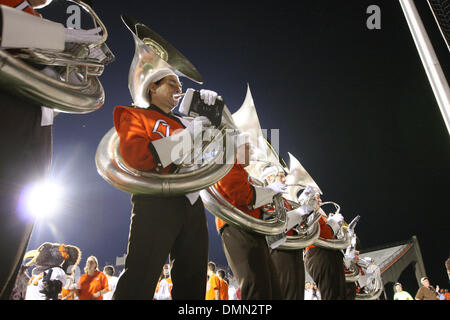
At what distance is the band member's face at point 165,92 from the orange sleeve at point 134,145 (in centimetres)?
40

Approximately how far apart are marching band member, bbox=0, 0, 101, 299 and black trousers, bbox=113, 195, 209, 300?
585mm

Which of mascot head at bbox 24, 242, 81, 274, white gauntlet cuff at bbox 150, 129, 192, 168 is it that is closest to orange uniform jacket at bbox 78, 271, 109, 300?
mascot head at bbox 24, 242, 81, 274

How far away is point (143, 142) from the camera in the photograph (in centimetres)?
181

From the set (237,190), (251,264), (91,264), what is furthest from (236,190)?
(91,264)

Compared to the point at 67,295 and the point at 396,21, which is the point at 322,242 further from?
the point at 396,21

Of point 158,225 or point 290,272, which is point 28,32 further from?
point 290,272

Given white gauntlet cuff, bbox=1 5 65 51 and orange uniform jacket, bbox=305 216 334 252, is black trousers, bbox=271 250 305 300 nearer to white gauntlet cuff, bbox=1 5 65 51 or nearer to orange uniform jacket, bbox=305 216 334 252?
orange uniform jacket, bbox=305 216 334 252

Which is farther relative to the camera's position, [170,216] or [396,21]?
[396,21]

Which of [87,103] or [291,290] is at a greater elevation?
[87,103]

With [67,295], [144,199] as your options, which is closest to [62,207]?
[67,295]

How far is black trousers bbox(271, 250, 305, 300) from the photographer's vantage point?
331 centimetres

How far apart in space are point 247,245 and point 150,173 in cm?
116

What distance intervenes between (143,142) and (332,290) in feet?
11.3

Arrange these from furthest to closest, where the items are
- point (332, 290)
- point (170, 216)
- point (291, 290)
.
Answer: point (332, 290) < point (291, 290) < point (170, 216)
